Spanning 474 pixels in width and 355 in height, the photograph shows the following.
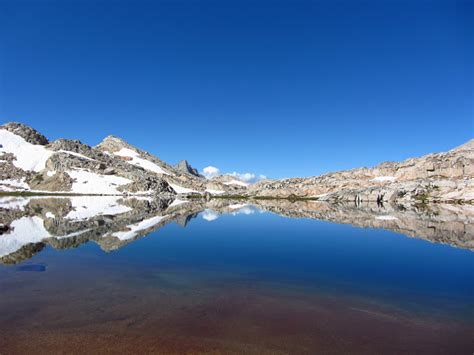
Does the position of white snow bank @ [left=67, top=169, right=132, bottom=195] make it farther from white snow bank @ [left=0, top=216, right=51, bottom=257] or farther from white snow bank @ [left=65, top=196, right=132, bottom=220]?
white snow bank @ [left=0, top=216, right=51, bottom=257]

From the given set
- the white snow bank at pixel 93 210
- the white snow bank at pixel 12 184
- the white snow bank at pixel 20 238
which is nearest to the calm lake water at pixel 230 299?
the white snow bank at pixel 20 238

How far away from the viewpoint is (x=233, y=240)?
32.9 meters

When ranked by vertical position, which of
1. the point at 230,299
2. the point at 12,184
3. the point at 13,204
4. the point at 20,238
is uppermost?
the point at 12,184

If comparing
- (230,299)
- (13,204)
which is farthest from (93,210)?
(230,299)

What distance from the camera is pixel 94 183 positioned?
184 meters

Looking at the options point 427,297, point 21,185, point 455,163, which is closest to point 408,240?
point 427,297

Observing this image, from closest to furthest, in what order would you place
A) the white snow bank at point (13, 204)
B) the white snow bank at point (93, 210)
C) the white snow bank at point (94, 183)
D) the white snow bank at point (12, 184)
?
the white snow bank at point (93, 210)
the white snow bank at point (13, 204)
the white snow bank at point (12, 184)
the white snow bank at point (94, 183)

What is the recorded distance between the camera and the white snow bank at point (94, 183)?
579ft

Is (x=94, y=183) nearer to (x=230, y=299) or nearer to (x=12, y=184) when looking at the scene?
(x=12, y=184)

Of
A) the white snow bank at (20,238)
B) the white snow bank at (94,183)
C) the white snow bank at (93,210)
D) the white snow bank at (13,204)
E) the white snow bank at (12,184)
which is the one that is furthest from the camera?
the white snow bank at (94,183)

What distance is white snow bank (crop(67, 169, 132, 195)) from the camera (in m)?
176

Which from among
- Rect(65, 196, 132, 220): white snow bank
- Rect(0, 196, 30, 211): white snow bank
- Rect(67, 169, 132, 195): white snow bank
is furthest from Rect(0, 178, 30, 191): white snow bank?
Rect(65, 196, 132, 220): white snow bank

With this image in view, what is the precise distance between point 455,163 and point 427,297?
191159 millimetres

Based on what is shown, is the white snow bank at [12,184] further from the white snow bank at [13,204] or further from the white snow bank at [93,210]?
the white snow bank at [93,210]
